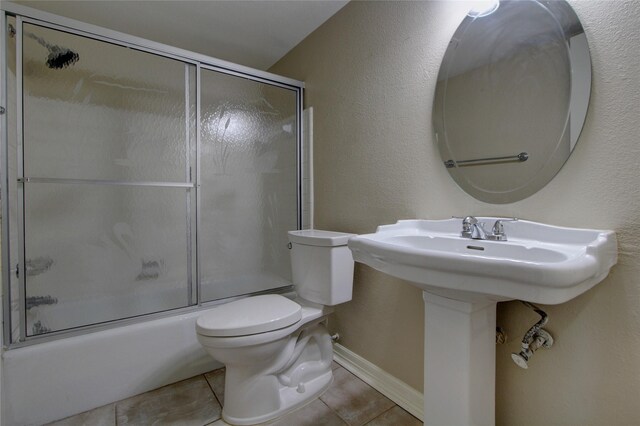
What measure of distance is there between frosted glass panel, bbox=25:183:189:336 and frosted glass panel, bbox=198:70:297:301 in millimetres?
194

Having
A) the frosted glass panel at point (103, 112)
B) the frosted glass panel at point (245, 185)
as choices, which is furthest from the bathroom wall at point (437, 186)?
the frosted glass panel at point (103, 112)

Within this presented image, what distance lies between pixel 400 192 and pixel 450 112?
1.33ft

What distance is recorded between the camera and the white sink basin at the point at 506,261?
0.61 m

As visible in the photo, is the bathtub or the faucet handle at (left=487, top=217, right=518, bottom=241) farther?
the bathtub

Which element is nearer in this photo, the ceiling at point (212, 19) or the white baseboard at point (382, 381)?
the white baseboard at point (382, 381)

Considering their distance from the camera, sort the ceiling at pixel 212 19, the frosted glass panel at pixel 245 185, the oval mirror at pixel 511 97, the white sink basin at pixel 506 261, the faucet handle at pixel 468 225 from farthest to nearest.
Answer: the frosted glass panel at pixel 245 185 < the ceiling at pixel 212 19 < the faucet handle at pixel 468 225 < the oval mirror at pixel 511 97 < the white sink basin at pixel 506 261

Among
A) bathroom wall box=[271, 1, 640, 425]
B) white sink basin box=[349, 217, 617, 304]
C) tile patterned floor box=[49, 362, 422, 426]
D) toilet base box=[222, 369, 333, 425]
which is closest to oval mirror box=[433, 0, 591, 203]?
bathroom wall box=[271, 1, 640, 425]

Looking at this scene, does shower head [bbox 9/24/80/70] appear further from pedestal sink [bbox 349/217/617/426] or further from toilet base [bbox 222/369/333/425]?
toilet base [bbox 222/369/333/425]

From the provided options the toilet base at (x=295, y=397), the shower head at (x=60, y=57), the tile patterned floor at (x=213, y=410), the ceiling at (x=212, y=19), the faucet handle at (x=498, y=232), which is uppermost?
the ceiling at (x=212, y=19)

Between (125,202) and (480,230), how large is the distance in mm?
1840

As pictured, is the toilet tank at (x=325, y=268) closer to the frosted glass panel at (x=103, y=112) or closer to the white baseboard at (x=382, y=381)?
the white baseboard at (x=382, y=381)

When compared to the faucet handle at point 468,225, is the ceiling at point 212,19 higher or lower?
higher

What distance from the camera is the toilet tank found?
5.02 feet

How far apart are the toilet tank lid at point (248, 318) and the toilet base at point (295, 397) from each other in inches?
15.1
